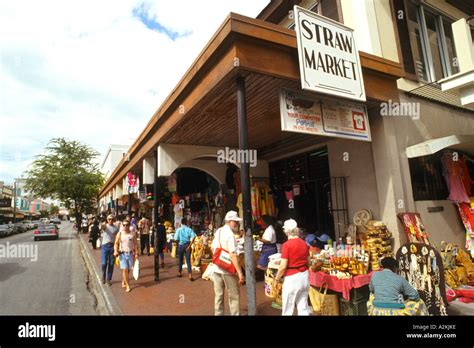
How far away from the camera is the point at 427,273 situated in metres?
4.69

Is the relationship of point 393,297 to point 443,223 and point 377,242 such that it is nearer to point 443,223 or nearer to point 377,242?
point 377,242

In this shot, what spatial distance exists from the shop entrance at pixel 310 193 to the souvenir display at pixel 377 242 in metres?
1.14

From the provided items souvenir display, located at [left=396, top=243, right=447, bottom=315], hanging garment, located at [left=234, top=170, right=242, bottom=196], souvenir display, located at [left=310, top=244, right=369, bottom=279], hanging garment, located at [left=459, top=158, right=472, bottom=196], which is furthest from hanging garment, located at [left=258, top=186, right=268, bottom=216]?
hanging garment, located at [left=459, top=158, right=472, bottom=196]

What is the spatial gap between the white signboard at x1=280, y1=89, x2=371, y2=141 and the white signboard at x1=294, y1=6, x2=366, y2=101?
0.43m

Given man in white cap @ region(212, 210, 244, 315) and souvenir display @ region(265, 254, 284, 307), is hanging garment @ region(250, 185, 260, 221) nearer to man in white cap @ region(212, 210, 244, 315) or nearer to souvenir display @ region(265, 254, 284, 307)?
souvenir display @ region(265, 254, 284, 307)

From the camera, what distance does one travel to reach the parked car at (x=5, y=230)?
105 ft

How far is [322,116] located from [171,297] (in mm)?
5227

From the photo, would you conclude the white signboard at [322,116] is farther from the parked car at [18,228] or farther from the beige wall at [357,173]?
the parked car at [18,228]

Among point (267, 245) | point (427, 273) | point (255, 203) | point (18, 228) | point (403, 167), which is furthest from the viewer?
point (18, 228)

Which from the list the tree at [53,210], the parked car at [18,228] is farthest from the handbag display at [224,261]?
the tree at [53,210]

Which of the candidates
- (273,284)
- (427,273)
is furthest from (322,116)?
(273,284)

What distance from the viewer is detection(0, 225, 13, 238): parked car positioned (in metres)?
32.0
